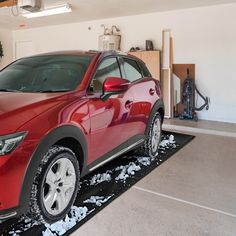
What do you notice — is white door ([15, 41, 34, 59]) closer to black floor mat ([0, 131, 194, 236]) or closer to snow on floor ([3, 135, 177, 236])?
black floor mat ([0, 131, 194, 236])

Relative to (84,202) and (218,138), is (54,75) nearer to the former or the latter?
(84,202)

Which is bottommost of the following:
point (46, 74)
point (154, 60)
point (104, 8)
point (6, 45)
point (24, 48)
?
point (46, 74)

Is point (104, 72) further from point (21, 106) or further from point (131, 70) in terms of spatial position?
point (21, 106)

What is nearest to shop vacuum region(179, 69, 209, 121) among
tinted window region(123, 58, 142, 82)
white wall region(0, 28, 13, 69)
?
tinted window region(123, 58, 142, 82)

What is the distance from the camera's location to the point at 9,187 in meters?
1.54

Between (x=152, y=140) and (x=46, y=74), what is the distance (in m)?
1.71

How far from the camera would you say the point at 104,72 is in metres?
2.64

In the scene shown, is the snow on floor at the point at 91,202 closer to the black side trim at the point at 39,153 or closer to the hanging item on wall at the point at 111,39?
the black side trim at the point at 39,153

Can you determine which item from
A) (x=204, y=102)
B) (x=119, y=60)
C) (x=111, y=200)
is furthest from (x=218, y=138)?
(x=111, y=200)

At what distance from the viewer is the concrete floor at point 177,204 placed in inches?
77.7

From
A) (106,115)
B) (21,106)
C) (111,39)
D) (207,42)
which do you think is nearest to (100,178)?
(106,115)

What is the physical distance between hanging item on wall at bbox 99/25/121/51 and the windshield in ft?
15.7

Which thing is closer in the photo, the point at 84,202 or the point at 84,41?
the point at 84,202

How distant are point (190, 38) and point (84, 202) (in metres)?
5.24
